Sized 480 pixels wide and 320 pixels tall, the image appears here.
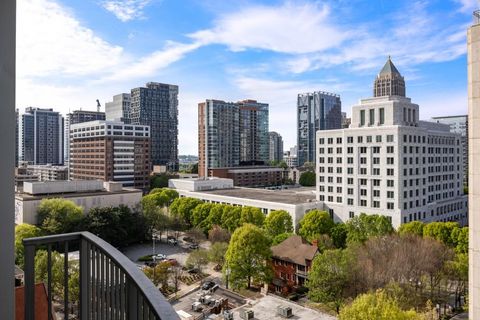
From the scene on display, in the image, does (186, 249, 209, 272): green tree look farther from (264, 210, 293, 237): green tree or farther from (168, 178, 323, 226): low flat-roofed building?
(168, 178, 323, 226): low flat-roofed building

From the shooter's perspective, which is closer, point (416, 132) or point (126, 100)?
point (416, 132)

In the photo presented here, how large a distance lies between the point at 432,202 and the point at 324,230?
9524mm

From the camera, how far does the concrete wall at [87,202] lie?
18844mm

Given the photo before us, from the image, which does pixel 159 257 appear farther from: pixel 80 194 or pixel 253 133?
pixel 253 133

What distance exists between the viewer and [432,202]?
23578 mm

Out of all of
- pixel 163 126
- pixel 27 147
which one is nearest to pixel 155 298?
pixel 163 126

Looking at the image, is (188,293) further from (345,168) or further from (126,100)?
(126,100)

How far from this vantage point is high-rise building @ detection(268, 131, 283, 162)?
259ft

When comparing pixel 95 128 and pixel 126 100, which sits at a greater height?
pixel 126 100

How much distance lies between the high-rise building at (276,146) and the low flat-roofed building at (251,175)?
31.7 metres

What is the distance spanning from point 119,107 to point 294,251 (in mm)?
54712

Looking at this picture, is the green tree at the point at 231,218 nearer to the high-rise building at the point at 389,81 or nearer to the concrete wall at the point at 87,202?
the concrete wall at the point at 87,202

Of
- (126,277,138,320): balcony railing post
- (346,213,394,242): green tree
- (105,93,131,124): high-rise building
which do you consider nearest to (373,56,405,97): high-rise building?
(346,213,394,242): green tree

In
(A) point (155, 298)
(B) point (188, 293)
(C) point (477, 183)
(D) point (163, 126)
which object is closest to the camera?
(A) point (155, 298)
